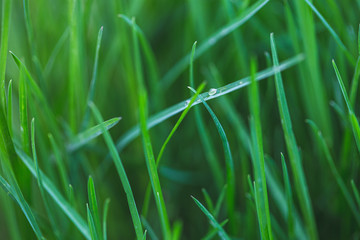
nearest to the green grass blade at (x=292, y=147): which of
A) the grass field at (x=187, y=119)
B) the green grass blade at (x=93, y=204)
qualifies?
the grass field at (x=187, y=119)

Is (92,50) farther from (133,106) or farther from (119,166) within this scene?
(119,166)

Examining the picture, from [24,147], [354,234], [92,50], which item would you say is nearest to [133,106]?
[92,50]

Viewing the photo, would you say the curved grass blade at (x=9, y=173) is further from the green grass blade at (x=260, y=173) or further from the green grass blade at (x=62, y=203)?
the green grass blade at (x=260, y=173)

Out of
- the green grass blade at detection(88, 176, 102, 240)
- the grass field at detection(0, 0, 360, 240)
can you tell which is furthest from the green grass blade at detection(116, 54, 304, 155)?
the green grass blade at detection(88, 176, 102, 240)

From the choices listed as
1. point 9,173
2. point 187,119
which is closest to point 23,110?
point 9,173

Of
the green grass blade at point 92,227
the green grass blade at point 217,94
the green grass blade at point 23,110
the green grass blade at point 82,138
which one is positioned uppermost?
the green grass blade at point 23,110

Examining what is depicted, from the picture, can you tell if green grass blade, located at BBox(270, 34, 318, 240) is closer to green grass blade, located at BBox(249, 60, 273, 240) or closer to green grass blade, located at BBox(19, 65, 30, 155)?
green grass blade, located at BBox(249, 60, 273, 240)

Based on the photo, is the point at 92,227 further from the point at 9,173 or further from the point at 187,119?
the point at 187,119
